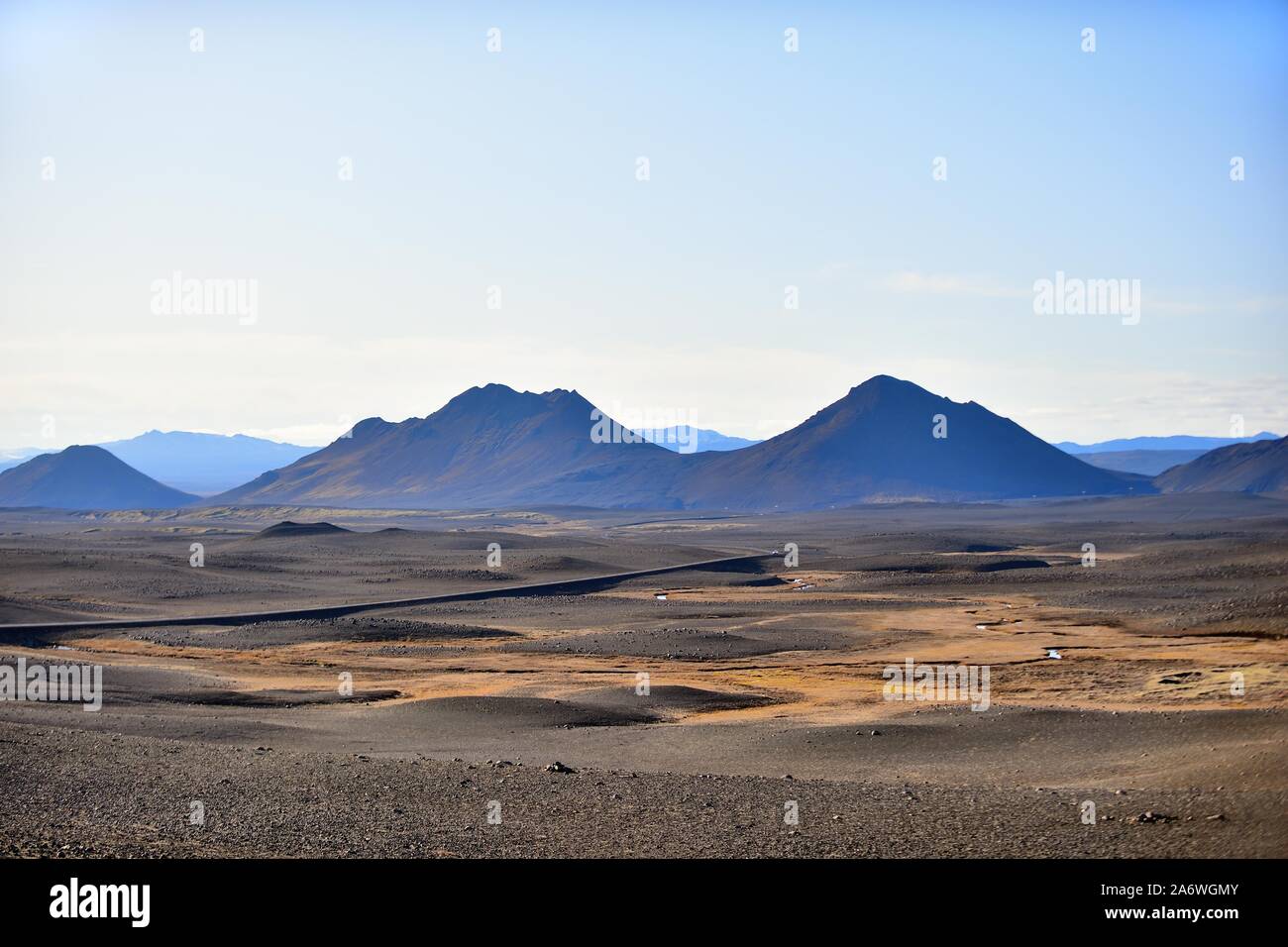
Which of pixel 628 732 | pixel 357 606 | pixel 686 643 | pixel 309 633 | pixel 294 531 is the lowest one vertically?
pixel 628 732

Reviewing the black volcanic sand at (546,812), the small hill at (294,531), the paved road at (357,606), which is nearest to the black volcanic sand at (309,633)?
the paved road at (357,606)

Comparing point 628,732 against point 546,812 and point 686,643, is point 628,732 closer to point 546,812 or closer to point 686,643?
point 546,812

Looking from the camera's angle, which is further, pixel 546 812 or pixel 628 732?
pixel 628 732

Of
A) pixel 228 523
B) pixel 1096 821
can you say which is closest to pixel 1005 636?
pixel 1096 821

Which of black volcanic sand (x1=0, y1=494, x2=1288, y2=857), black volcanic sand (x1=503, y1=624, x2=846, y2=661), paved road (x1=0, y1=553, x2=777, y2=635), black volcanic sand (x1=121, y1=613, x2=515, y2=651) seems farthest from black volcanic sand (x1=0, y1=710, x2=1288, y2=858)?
paved road (x1=0, y1=553, x2=777, y2=635)

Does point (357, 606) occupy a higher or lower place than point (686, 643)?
higher

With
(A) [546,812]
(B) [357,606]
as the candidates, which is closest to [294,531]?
(B) [357,606]

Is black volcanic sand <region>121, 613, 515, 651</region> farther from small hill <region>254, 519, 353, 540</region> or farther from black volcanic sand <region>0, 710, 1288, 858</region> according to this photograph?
small hill <region>254, 519, 353, 540</region>

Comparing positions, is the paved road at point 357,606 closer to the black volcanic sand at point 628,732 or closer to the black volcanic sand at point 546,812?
the black volcanic sand at point 628,732
